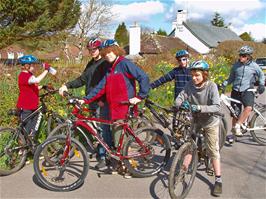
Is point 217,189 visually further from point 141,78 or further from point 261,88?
point 261,88

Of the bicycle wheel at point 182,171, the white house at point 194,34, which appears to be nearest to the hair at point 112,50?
the bicycle wheel at point 182,171

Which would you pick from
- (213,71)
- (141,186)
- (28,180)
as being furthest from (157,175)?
(213,71)

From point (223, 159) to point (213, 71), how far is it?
7.90m

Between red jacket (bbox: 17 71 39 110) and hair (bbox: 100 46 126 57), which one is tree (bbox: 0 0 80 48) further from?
hair (bbox: 100 46 126 57)

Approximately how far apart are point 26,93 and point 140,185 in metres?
2.05

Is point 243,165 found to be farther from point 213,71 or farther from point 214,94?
point 213,71

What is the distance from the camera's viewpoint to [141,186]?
4.09 meters

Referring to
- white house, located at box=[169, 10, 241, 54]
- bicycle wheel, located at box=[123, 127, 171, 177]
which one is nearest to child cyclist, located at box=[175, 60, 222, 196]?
bicycle wheel, located at box=[123, 127, 171, 177]

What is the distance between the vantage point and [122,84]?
4.16 meters

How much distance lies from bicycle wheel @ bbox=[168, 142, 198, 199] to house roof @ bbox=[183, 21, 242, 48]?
46140 millimetres

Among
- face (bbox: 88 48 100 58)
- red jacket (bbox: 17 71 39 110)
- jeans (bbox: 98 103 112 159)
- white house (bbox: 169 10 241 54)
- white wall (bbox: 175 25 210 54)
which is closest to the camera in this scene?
red jacket (bbox: 17 71 39 110)

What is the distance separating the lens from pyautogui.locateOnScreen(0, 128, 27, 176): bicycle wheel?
4289 mm

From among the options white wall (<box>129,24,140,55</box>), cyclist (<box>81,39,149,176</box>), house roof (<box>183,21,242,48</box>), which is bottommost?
cyclist (<box>81,39,149,176</box>)

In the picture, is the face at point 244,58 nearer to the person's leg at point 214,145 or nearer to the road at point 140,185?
the road at point 140,185
